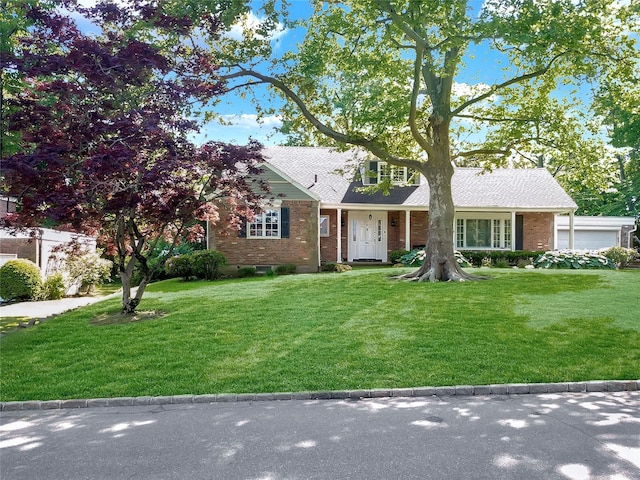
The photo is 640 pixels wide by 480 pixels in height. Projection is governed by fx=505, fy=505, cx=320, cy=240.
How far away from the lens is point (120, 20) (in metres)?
10.8

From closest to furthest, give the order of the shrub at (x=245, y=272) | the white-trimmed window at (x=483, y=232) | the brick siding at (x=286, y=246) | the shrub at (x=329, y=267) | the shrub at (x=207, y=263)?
1. the shrub at (x=207, y=263)
2. the shrub at (x=245, y=272)
3. the brick siding at (x=286, y=246)
4. the shrub at (x=329, y=267)
5. the white-trimmed window at (x=483, y=232)

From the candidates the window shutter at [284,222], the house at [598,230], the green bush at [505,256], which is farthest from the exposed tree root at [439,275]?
the house at [598,230]

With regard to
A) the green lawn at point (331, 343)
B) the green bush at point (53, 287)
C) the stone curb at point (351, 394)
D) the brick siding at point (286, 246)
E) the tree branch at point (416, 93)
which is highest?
the tree branch at point (416, 93)

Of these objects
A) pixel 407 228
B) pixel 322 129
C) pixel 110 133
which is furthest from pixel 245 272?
pixel 110 133

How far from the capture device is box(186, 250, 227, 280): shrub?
19234 mm

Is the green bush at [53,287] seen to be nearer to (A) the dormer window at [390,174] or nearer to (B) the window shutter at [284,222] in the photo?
(B) the window shutter at [284,222]

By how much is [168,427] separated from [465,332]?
5.85 meters

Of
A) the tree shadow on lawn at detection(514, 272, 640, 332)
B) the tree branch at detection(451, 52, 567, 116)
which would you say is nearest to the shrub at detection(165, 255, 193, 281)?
the tree branch at detection(451, 52, 567, 116)

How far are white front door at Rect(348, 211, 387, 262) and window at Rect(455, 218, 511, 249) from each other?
394cm

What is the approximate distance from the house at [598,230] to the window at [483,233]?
901cm

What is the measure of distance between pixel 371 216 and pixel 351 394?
18.6 meters

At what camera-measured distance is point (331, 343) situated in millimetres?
8812

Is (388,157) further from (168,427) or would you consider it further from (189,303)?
(168,427)

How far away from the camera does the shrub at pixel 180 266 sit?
1942cm
